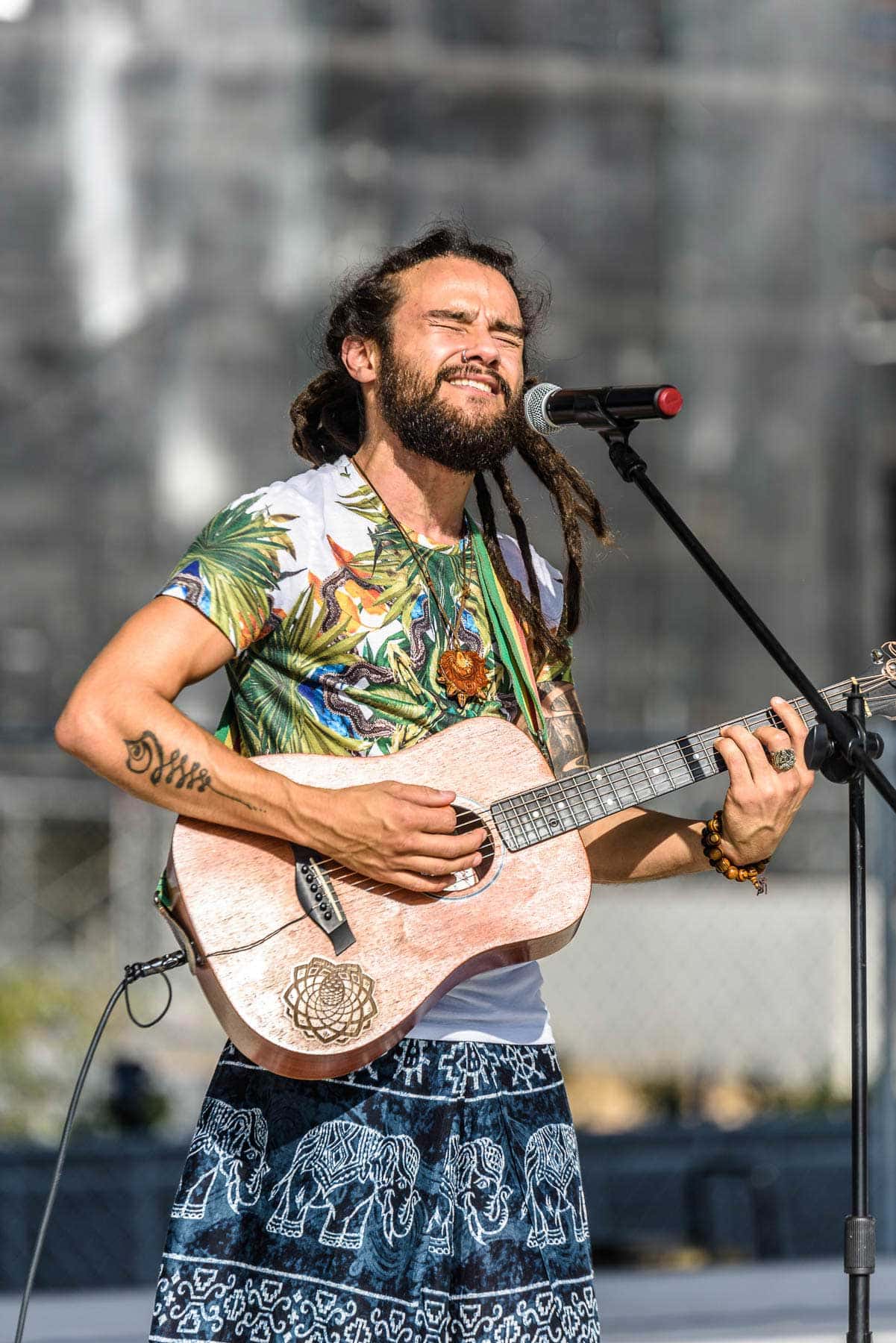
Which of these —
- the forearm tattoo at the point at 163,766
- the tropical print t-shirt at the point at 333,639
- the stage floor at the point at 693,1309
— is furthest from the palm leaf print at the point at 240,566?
the stage floor at the point at 693,1309

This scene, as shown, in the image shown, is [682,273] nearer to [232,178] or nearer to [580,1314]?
[232,178]

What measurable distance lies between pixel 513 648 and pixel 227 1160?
0.81 m

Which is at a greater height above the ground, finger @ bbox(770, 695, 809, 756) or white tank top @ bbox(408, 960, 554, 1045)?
finger @ bbox(770, 695, 809, 756)

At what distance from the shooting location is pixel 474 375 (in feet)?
7.71

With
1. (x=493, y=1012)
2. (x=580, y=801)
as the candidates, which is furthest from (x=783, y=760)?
(x=493, y=1012)

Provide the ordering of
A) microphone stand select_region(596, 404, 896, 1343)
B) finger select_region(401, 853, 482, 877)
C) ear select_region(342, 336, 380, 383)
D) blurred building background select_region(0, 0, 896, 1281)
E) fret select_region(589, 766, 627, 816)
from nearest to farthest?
microphone stand select_region(596, 404, 896, 1343), finger select_region(401, 853, 482, 877), fret select_region(589, 766, 627, 816), ear select_region(342, 336, 380, 383), blurred building background select_region(0, 0, 896, 1281)

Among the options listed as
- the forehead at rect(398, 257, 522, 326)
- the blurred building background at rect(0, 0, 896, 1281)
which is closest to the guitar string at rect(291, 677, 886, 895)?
the forehead at rect(398, 257, 522, 326)

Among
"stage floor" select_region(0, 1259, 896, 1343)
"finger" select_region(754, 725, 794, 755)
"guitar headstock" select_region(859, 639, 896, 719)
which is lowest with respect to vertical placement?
"stage floor" select_region(0, 1259, 896, 1343)

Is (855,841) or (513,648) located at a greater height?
(513,648)

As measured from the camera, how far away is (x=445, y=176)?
28.0 ft

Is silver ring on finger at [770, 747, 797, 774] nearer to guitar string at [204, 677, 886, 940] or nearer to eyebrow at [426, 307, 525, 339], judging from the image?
guitar string at [204, 677, 886, 940]

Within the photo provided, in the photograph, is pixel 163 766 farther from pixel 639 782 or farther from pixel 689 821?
pixel 689 821

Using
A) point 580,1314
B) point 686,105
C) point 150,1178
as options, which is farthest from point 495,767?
point 686,105

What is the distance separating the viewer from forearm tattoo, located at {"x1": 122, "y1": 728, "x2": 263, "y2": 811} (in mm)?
2055
